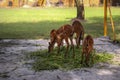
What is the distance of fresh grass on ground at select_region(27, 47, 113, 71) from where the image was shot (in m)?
7.79

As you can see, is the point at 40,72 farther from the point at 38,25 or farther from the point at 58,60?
the point at 38,25

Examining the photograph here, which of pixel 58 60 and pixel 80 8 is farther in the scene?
pixel 80 8

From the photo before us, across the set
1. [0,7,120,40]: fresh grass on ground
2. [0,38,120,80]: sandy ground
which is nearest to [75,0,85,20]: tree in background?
[0,7,120,40]: fresh grass on ground

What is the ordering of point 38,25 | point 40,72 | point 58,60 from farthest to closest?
point 38,25 → point 58,60 → point 40,72

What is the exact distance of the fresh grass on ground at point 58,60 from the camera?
7787 millimetres

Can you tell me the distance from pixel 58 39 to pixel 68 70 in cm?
106

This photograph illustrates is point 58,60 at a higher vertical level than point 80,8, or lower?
lower

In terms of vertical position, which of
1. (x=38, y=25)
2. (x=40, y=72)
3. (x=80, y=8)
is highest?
(x=80, y=8)

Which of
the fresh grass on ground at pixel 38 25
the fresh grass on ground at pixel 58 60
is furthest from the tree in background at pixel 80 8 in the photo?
the fresh grass on ground at pixel 58 60

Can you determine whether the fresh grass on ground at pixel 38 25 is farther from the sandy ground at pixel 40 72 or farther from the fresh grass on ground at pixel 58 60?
the fresh grass on ground at pixel 58 60

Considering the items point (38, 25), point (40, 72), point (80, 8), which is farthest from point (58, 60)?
point (80, 8)

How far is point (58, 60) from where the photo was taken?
8.34 m

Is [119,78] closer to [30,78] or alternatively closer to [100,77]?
[100,77]

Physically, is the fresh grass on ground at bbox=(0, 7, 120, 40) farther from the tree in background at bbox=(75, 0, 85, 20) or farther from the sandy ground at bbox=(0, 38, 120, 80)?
the sandy ground at bbox=(0, 38, 120, 80)
